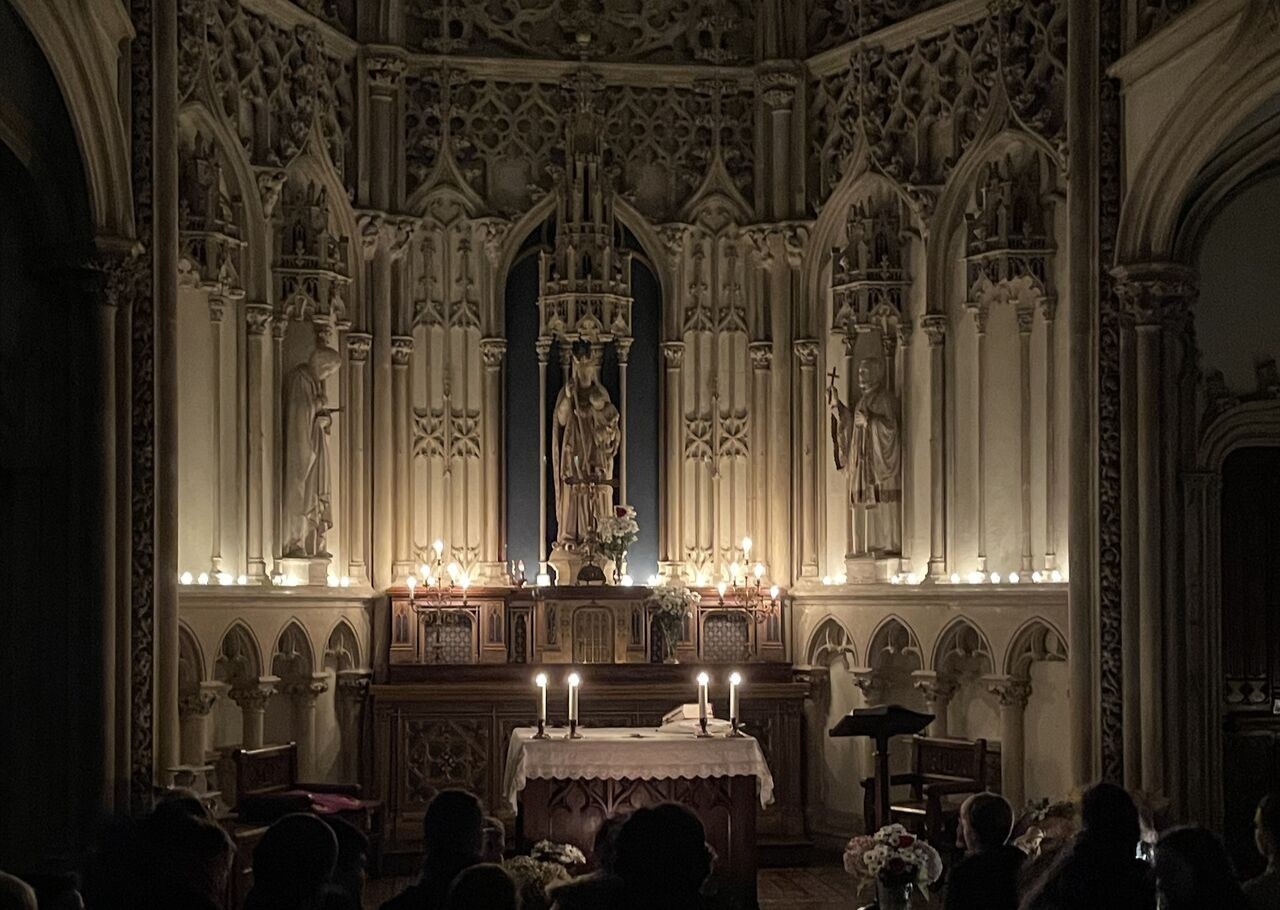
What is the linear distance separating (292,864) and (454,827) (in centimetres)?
120

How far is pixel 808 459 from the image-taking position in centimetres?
1616

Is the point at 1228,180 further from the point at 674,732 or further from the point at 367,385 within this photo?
the point at 367,385

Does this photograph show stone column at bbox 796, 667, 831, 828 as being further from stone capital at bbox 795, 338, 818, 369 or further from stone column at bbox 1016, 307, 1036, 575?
stone capital at bbox 795, 338, 818, 369

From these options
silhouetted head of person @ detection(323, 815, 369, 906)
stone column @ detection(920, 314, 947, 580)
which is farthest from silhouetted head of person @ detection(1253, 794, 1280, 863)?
stone column @ detection(920, 314, 947, 580)

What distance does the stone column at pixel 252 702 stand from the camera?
14.2 metres

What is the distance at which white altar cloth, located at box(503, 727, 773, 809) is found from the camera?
39.1 feet

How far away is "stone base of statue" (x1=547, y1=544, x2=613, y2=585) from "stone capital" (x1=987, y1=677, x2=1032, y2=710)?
11.2 feet

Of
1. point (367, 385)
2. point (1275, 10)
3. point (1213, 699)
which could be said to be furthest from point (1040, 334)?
point (367, 385)

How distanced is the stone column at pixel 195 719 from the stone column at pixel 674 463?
443 cm

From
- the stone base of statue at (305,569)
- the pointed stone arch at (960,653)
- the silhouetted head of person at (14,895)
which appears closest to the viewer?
the silhouetted head of person at (14,895)

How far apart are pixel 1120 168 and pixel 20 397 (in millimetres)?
7241

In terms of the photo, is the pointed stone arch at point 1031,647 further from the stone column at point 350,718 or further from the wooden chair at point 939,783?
the stone column at point 350,718

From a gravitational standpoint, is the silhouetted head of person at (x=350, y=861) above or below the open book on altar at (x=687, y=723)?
above

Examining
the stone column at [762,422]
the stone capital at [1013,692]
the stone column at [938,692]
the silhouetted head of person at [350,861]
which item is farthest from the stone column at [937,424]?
the silhouetted head of person at [350,861]
